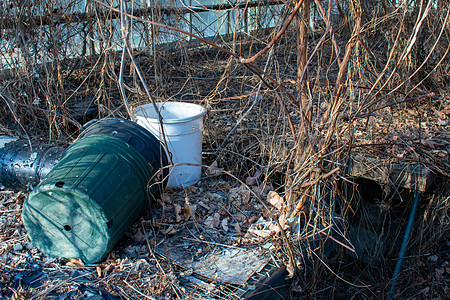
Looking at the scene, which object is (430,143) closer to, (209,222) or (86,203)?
(209,222)

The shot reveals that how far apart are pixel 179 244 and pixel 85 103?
9.51 ft

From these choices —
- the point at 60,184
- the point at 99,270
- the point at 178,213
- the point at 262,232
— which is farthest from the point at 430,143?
the point at 60,184

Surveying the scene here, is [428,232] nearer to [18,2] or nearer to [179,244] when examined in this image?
[179,244]

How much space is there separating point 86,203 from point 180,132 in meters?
1.28

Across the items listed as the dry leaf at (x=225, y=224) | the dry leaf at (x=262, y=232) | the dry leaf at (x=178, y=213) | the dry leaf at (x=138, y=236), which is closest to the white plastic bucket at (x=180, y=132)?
the dry leaf at (x=178, y=213)

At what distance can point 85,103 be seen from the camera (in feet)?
17.2

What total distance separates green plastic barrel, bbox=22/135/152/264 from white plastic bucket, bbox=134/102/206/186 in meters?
0.68

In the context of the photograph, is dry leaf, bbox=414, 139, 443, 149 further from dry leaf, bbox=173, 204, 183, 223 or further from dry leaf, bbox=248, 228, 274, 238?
dry leaf, bbox=173, 204, 183, 223

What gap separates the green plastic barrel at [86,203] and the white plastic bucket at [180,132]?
0.68 metres

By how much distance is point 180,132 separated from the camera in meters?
3.70

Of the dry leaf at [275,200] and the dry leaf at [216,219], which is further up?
the dry leaf at [275,200]

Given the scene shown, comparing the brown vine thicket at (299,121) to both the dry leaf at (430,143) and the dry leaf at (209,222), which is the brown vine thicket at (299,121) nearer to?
the dry leaf at (430,143)

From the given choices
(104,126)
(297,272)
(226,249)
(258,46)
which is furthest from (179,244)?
(258,46)

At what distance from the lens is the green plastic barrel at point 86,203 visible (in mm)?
2654
